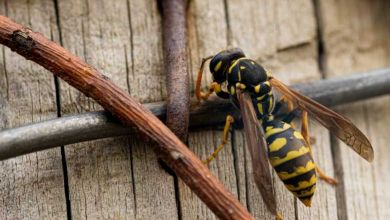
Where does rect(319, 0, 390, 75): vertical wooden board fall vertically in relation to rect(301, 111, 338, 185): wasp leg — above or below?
above

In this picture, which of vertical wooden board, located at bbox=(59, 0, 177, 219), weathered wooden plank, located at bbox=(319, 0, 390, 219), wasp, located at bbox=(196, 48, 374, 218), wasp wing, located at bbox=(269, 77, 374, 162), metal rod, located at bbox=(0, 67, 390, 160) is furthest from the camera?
weathered wooden plank, located at bbox=(319, 0, 390, 219)

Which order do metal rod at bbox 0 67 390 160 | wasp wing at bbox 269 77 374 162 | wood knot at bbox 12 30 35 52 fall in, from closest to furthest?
metal rod at bbox 0 67 390 160, wood knot at bbox 12 30 35 52, wasp wing at bbox 269 77 374 162

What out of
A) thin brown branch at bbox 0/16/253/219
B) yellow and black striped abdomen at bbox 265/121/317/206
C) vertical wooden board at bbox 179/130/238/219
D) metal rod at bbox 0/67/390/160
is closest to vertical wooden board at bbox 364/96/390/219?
metal rod at bbox 0/67/390/160

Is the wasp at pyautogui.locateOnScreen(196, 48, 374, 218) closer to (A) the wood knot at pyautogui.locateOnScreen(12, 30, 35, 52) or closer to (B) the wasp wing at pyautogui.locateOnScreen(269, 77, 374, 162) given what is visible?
(B) the wasp wing at pyautogui.locateOnScreen(269, 77, 374, 162)

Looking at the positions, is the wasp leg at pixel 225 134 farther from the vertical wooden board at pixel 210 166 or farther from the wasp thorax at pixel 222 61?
the wasp thorax at pixel 222 61

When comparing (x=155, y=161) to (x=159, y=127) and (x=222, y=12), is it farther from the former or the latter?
(x=222, y=12)

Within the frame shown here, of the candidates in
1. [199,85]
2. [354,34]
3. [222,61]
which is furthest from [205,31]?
[354,34]

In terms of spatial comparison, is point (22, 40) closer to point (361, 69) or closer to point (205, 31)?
point (205, 31)

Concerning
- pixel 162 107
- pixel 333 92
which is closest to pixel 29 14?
pixel 162 107
